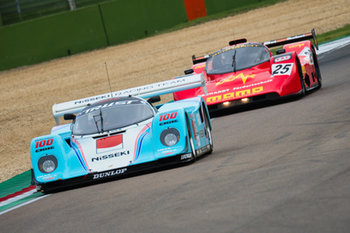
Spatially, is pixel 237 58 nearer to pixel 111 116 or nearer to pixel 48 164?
pixel 111 116

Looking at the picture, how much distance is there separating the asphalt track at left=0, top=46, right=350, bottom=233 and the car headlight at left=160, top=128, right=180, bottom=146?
34 centimetres

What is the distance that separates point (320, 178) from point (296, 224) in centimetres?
138

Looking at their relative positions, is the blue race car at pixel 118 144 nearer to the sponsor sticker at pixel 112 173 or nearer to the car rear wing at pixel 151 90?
the sponsor sticker at pixel 112 173

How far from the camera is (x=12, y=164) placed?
12828 mm

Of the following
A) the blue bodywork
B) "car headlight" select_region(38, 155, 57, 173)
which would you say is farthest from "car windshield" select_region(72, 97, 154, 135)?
"car headlight" select_region(38, 155, 57, 173)

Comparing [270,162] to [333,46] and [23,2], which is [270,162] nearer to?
[333,46]

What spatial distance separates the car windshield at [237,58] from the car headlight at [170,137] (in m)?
5.60

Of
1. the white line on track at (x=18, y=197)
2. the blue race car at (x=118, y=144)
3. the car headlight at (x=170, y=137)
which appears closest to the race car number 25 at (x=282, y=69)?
the blue race car at (x=118, y=144)

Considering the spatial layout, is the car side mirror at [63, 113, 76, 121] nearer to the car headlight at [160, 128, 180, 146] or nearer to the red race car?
the car headlight at [160, 128, 180, 146]

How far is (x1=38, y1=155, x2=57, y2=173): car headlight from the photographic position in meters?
8.88

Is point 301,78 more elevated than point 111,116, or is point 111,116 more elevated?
point 111,116

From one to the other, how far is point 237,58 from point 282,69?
1378 millimetres

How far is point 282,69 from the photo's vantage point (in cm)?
1333

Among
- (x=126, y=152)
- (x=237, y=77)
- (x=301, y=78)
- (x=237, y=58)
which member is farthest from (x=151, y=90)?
(x=237, y=58)
